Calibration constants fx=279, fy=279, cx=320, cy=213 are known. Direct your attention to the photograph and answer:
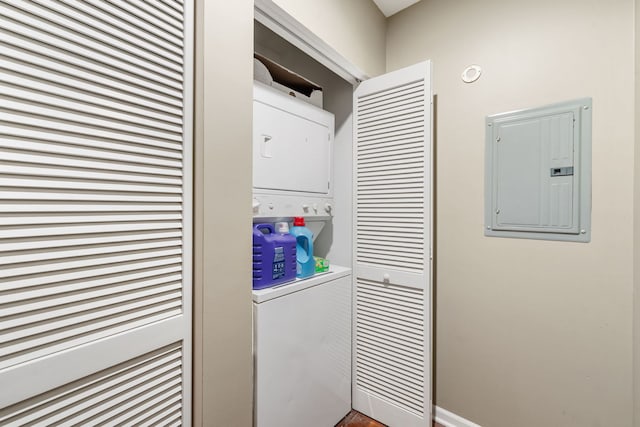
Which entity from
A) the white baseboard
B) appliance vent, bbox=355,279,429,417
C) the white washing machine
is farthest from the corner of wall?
the white washing machine

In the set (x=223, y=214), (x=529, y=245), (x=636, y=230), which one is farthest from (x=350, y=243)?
(x=636, y=230)

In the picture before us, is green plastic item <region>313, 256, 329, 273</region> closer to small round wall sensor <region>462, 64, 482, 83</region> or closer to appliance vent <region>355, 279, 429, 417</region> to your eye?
appliance vent <region>355, 279, 429, 417</region>

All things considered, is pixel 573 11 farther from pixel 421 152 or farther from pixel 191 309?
pixel 191 309

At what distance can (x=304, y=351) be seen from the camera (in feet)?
4.74

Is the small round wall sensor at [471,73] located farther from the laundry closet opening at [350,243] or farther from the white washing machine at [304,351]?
the white washing machine at [304,351]

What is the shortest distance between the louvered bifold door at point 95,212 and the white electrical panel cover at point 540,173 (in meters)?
1.58

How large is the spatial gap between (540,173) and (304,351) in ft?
5.02

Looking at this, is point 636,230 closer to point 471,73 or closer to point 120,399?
point 471,73

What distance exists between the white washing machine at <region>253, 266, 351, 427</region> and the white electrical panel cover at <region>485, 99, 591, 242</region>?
1.01 m

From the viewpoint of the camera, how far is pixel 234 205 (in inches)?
39.0

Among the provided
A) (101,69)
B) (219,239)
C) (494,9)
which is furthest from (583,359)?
(101,69)

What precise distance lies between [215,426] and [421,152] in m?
1.56

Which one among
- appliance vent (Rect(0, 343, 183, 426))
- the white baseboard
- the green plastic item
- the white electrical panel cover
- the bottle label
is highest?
the white electrical panel cover

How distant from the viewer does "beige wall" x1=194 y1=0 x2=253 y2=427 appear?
35.7 inches
